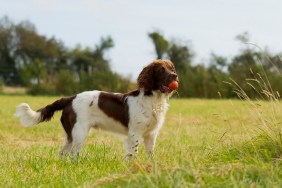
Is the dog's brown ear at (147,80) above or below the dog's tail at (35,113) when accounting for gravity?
above

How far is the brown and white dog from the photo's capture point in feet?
21.8

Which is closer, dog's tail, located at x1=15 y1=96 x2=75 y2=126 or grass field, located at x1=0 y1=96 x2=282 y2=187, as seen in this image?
grass field, located at x1=0 y1=96 x2=282 y2=187

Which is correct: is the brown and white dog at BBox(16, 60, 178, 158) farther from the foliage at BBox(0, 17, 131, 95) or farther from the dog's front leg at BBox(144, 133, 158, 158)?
the foliage at BBox(0, 17, 131, 95)

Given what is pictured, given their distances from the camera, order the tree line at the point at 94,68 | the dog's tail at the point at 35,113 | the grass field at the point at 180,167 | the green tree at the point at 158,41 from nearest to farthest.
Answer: the grass field at the point at 180,167 < the dog's tail at the point at 35,113 < the tree line at the point at 94,68 < the green tree at the point at 158,41

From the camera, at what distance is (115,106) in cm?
687

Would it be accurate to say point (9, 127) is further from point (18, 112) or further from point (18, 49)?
point (18, 49)

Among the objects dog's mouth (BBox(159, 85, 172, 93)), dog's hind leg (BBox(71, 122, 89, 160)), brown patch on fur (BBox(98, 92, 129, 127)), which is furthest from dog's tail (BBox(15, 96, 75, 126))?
dog's mouth (BBox(159, 85, 172, 93))

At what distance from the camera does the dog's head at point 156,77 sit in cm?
657

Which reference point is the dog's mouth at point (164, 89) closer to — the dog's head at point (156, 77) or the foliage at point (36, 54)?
the dog's head at point (156, 77)

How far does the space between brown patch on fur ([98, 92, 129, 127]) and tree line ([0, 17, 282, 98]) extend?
14.2m

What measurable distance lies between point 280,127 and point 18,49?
168ft

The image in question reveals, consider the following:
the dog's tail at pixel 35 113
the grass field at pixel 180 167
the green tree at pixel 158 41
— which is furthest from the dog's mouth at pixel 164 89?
the green tree at pixel 158 41

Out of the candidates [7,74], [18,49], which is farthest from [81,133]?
[18,49]

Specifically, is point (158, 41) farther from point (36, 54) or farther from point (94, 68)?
point (36, 54)
